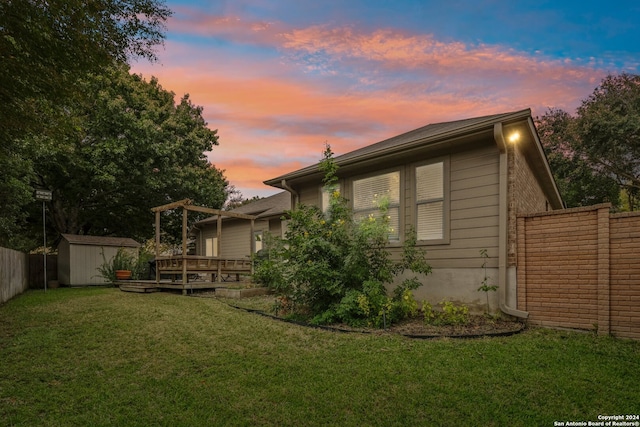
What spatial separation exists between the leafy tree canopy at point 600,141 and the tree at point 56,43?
801 inches

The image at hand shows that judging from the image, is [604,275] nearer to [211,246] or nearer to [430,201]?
[430,201]

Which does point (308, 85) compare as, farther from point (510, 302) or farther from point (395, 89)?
point (510, 302)

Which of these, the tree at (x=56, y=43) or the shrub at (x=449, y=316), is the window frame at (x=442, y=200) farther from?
the tree at (x=56, y=43)

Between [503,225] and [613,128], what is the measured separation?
1654 centimetres

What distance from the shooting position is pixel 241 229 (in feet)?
57.5

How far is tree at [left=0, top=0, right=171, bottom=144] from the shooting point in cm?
469

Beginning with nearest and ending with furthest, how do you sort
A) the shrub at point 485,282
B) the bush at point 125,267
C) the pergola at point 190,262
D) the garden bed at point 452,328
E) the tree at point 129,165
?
1. the garden bed at point 452,328
2. the shrub at point 485,282
3. the pergola at point 190,262
4. the bush at point 125,267
5. the tree at point 129,165

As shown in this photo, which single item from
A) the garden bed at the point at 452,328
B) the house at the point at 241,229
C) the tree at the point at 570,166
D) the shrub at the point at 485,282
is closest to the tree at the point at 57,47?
the garden bed at the point at 452,328

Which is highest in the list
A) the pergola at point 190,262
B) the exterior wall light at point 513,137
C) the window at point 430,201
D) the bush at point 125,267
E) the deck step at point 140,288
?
the exterior wall light at point 513,137

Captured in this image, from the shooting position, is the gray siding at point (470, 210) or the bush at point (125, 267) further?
the bush at point (125, 267)

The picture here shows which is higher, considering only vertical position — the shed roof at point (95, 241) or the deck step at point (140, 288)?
the shed roof at point (95, 241)

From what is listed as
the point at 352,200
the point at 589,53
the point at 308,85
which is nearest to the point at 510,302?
the point at 352,200

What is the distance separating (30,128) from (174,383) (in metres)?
4.95

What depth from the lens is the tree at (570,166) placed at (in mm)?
19809
